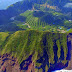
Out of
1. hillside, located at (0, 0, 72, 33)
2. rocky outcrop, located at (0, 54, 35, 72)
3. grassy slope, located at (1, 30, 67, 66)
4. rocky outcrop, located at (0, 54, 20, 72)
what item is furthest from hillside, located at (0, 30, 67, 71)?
hillside, located at (0, 0, 72, 33)

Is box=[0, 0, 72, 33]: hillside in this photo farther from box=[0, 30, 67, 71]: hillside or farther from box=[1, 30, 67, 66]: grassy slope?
box=[0, 30, 67, 71]: hillside

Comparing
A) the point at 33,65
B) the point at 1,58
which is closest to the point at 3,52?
the point at 1,58

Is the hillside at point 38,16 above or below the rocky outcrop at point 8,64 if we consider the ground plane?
above

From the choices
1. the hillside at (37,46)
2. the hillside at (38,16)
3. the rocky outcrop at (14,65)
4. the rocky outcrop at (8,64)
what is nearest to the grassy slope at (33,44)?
the hillside at (37,46)

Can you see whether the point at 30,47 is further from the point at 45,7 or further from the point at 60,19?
the point at 45,7

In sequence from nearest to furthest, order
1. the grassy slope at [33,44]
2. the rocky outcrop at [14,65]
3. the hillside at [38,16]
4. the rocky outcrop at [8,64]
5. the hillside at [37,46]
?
1. the rocky outcrop at [14,65]
2. the rocky outcrop at [8,64]
3. the hillside at [37,46]
4. the grassy slope at [33,44]
5. the hillside at [38,16]

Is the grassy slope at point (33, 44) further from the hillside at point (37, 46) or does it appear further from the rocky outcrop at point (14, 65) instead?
the rocky outcrop at point (14, 65)

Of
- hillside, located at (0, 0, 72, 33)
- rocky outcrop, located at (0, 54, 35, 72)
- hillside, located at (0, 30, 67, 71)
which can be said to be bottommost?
rocky outcrop, located at (0, 54, 35, 72)

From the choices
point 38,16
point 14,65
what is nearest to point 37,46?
point 14,65
